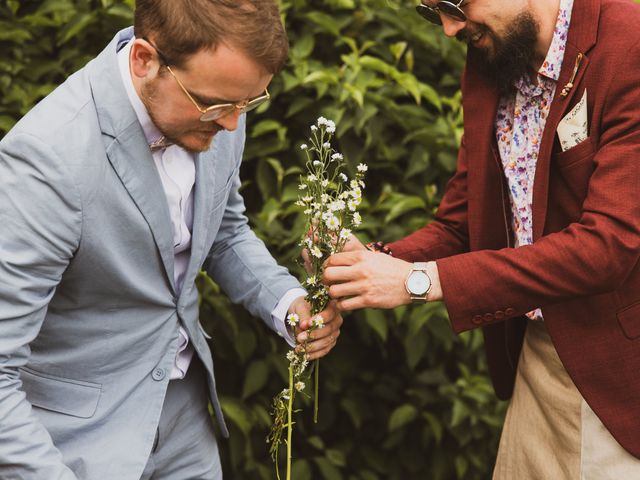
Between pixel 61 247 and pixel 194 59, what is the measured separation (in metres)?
0.54

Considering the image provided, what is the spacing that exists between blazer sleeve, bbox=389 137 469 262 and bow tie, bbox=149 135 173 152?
0.95 metres

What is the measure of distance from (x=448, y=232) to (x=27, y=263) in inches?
59.9

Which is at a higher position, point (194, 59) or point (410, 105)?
point (194, 59)

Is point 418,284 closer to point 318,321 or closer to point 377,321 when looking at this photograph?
point 318,321

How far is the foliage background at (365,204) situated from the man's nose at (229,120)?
3.83ft

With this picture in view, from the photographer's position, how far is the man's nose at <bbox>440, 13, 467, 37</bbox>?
2.64 m

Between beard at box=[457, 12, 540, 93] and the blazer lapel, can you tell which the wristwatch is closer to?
the blazer lapel

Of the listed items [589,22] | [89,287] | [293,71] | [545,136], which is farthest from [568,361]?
[293,71]

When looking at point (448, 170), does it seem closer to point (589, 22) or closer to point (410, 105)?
point (410, 105)

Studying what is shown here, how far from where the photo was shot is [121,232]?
7.31 feet

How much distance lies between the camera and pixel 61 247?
6.82 ft

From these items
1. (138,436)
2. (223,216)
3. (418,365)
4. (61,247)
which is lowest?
(418,365)

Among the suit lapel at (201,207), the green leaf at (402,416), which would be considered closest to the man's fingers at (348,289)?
the suit lapel at (201,207)

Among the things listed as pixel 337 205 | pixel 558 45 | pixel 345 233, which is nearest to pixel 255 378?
pixel 345 233
